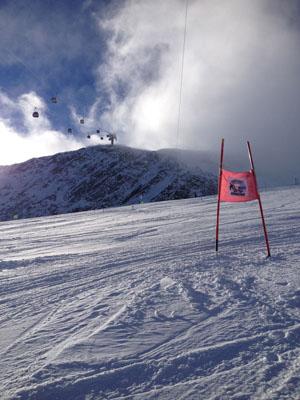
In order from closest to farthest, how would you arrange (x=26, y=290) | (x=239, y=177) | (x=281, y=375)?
(x=281, y=375) < (x=26, y=290) < (x=239, y=177)

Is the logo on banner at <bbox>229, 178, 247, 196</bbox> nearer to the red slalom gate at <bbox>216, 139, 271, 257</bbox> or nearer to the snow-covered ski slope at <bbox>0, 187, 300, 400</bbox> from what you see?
the red slalom gate at <bbox>216, 139, 271, 257</bbox>

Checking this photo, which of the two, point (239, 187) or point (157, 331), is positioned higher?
point (239, 187)

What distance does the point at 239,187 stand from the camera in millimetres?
7289

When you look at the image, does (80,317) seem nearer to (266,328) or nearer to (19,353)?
(19,353)

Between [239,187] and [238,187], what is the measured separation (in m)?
0.02

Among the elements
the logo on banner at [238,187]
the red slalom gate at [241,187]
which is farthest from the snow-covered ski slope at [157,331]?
the logo on banner at [238,187]

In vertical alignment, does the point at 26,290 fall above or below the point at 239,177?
below

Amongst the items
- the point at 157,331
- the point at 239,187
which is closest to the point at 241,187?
the point at 239,187

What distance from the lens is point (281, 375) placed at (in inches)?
104

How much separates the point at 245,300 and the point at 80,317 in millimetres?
2315

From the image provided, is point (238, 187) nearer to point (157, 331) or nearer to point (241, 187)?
point (241, 187)

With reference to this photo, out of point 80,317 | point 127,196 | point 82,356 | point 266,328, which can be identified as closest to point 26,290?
point 80,317

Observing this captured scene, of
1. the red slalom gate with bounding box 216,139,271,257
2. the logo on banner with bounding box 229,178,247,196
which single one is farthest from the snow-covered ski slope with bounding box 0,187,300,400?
the logo on banner with bounding box 229,178,247,196

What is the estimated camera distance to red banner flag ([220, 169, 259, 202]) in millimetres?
7211
